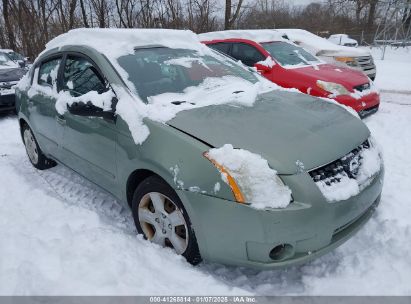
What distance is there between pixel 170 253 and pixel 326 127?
4.94 ft

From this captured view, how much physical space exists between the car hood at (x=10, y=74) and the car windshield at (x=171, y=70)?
6264mm

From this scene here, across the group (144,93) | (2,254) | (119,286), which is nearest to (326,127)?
(144,93)

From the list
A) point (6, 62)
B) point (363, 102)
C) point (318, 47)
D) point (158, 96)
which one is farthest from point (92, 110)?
point (6, 62)

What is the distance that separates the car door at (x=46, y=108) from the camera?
379 centimetres

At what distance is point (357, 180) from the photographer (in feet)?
8.18

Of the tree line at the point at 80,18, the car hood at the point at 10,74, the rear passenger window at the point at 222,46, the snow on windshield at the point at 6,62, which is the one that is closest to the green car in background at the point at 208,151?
the rear passenger window at the point at 222,46

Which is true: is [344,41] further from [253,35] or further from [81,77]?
[81,77]

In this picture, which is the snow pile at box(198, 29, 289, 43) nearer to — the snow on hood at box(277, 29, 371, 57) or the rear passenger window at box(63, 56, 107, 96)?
the snow on hood at box(277, 29, 371, 57)

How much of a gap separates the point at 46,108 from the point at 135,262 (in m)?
2.19

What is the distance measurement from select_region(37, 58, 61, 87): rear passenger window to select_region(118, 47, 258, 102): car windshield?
106 centimetres

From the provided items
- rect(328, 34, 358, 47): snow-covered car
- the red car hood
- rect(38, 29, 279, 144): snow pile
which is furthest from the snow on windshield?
rect(328, 34, 358, 47): snow-covered car

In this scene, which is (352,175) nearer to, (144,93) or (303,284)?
(303,284)

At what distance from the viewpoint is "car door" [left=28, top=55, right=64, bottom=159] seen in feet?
12.4

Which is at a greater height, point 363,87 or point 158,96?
point 158,96
